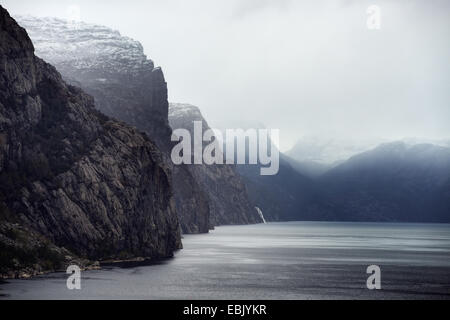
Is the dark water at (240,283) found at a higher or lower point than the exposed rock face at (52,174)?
lower

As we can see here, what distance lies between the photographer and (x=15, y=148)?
181 metres

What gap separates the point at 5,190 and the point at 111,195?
30.3 meters

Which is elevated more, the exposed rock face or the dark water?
the exposed rock face

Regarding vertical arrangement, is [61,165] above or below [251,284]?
above

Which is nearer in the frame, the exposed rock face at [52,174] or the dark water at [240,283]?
the dark water at [240,283]

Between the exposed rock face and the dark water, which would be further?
the exposed rock face

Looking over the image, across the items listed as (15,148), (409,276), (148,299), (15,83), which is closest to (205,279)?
(148,299)

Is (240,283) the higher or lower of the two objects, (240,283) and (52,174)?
the lower

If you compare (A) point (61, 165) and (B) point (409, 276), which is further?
(A) point (61, 165)

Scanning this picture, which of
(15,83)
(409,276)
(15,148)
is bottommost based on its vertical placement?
(409,276)

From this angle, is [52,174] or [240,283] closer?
[240,283]

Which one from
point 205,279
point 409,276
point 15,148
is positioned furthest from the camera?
point 15,148
